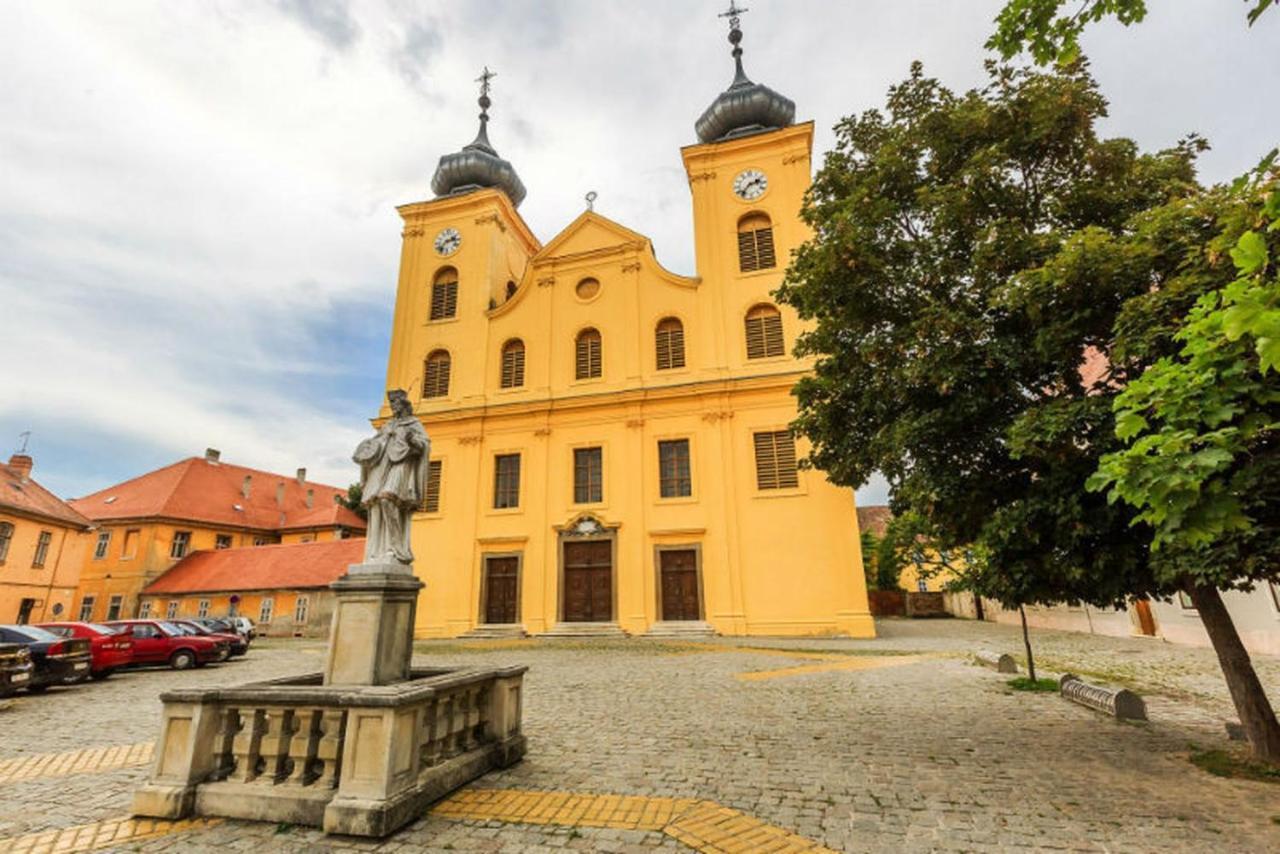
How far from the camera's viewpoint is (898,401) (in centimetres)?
711

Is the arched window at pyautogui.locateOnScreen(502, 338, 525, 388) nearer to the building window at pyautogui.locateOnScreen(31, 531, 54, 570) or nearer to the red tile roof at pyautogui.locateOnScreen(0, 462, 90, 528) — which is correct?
the red tile roof at pyautogui.locateOnScreen(0, 462, 90, 528)

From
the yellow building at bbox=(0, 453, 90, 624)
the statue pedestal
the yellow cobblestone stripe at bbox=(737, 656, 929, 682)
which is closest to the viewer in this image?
the statue pedestal

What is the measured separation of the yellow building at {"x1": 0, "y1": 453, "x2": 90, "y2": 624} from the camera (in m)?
24.6

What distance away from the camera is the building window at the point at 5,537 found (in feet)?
80.0

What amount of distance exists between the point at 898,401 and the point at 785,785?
4.34m

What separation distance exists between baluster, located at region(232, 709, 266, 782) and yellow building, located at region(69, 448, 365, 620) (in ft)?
112

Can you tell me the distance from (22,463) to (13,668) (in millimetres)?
26482

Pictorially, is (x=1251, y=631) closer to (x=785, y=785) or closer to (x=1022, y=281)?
(x=1022, y=281)

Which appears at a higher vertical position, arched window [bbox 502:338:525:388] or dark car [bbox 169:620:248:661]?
arched window [bbox 502:338:525:388]

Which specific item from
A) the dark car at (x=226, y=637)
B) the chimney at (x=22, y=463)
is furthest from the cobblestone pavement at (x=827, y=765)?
the chimney at (x=22, y=463)

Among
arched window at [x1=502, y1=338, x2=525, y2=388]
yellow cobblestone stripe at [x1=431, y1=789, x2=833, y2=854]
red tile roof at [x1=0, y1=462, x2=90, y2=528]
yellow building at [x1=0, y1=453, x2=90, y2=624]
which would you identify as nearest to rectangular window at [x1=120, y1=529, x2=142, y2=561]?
yellow building at [x1=0, y1=453, x2=90, y2=624]

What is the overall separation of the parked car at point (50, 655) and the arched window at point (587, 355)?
16095 millimetres

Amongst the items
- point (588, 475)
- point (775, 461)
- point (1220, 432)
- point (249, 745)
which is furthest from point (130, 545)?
point (1220, 432)

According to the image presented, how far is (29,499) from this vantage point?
86.5ft
